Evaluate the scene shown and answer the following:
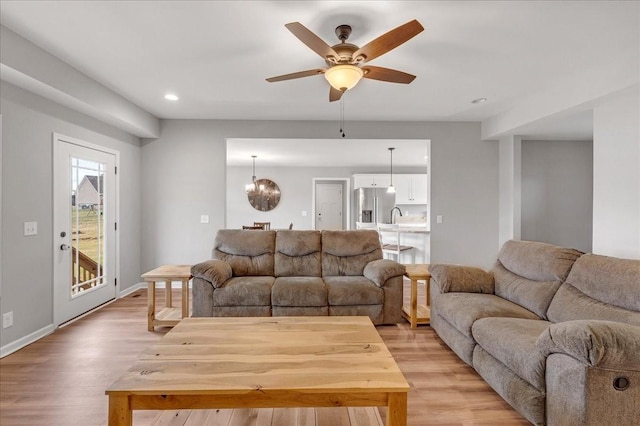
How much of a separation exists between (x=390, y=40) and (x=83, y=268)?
13.4ft

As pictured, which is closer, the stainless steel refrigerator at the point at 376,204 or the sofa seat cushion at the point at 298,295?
the sofa seat cushion at the point at 298,295

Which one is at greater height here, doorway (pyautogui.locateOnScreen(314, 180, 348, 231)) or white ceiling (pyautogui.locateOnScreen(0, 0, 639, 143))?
white ceiling (pyautogui.locateOnScreen(0, 0, 639, 143))

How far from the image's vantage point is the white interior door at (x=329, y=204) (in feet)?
29.4

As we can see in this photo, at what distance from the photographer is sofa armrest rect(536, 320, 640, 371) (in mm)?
1413

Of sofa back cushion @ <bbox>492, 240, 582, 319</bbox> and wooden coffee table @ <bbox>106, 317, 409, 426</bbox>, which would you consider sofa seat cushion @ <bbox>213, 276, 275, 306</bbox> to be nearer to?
wooden coffee table @ <bbox>106, 317, 409, 426</bbox>

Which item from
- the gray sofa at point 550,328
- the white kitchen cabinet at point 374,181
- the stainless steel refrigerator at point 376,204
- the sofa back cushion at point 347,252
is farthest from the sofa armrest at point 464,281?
the white kitchen cabinet at point 374,181

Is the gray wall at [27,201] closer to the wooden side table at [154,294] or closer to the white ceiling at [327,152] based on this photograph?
the wooden side table at [154,294]

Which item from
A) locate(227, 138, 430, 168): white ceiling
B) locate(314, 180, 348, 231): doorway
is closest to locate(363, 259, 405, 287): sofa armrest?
locate(227, 138, 430, 168): white ceiling

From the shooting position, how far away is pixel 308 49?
2.64 m

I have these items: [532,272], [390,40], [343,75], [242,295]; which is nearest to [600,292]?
[532,272]

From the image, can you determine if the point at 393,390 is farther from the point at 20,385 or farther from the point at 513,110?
the point at 513,110

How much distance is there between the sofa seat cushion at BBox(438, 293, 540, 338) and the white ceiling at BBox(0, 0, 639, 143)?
211cm

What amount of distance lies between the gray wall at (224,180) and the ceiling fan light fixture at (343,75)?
2.49 meters

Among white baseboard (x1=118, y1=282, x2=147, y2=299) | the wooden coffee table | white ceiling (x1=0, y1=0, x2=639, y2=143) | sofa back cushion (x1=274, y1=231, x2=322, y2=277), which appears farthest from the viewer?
white baseboard (x1=118, y1=282, x2=147, y2=299)
